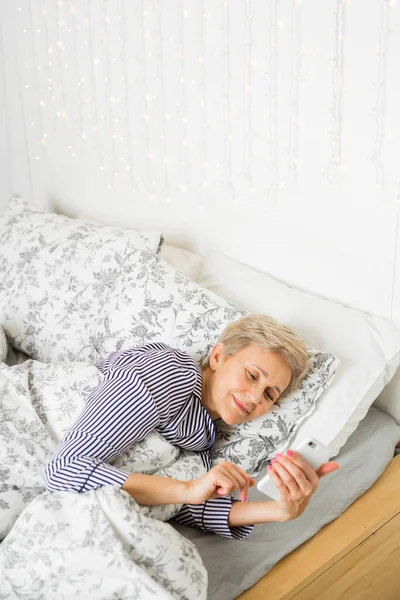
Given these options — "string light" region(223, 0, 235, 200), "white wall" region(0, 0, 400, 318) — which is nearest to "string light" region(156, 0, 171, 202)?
"white wall" region(0, 0, 400, 318)

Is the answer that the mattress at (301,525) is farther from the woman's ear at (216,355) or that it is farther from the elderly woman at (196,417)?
the woman's ear at (216,355)

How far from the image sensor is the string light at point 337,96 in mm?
1467

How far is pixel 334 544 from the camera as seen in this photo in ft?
4.30

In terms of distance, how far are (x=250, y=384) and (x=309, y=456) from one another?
11.2 inches

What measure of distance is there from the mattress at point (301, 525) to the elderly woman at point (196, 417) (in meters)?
0.03

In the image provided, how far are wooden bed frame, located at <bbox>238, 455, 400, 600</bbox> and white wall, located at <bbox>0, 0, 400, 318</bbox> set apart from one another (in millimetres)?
450

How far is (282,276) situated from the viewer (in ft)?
5.90

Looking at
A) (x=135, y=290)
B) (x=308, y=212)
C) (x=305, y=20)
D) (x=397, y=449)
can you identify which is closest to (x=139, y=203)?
(x=135, y=290)

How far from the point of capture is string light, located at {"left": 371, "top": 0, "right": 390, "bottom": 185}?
1.40 m

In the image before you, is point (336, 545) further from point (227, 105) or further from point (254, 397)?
point (227, 105)

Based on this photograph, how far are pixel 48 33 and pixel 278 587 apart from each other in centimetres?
199

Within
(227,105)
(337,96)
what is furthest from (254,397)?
(227,105)

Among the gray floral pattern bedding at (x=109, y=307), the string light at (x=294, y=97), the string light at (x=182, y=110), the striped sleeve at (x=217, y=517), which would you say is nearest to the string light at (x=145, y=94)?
the string light at (x=182, y=110)

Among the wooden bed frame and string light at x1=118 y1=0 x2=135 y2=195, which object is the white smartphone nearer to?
the wooden bed frame
